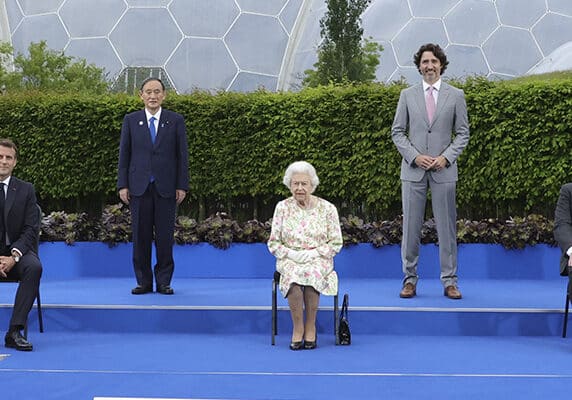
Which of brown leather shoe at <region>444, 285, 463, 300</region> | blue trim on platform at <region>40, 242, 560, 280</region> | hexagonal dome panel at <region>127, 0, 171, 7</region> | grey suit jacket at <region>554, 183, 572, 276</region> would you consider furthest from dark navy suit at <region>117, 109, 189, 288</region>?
hexagonal dome panel at <region>127, 0, 171, 7</region>

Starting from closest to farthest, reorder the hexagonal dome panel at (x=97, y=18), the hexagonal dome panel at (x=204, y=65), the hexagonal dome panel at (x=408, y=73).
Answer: the hexagonal dome panel at (x=408, y=73) < the hexagonal dome panel at (x=204, y=65) < the hexagonal dome panel at (x=97, y=18)

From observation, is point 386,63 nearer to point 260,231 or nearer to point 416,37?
point 416,37

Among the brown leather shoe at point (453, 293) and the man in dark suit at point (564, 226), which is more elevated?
the man in dark suit at point (564, 226)

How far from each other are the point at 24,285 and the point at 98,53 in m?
13.2

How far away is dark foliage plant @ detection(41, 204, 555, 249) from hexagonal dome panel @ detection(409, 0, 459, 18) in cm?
887

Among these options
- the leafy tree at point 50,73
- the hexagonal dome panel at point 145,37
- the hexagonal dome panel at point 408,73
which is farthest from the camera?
the hexagonal dome panel at point 145,37

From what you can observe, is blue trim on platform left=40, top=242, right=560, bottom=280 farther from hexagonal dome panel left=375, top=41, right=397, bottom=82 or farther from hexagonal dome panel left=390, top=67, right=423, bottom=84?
Answer: hexagonal dome panel left=390, top=67, right=423, bottom=84

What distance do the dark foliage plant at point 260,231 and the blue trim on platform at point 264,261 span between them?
8 centimetres

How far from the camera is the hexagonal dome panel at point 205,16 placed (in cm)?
1759

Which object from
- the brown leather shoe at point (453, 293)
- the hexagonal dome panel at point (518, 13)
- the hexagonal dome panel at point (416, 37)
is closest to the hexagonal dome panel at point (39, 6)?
the hexagonal dome panel at point (416, 37)

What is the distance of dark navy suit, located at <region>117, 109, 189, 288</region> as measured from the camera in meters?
6.75

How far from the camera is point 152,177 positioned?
6762 mm

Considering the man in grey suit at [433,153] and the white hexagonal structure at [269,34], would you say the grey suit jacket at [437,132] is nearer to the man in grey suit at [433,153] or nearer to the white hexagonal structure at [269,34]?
the man in grey suit at [433,153]

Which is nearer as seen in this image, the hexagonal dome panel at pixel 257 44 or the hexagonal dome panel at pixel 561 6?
the hexagonal dome panel at pixel 561 6
